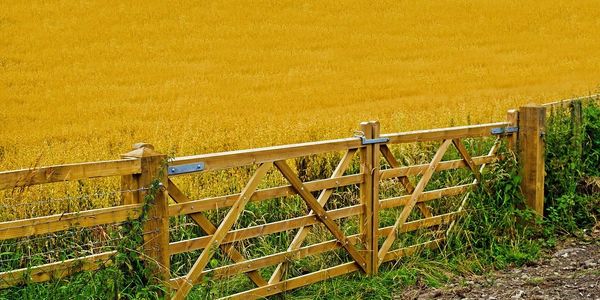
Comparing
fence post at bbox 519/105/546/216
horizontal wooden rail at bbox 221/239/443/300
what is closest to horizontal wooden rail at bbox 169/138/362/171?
horizontal wooden rail at bbox 221/239/443/300

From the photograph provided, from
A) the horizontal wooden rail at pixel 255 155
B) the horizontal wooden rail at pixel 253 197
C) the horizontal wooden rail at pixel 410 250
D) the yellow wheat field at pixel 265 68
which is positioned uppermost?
the yellow wheat field at pixel 265 68

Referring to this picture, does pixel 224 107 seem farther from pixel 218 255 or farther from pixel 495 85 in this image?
pixel 218 255

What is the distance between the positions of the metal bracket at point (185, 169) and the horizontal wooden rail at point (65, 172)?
0.29m

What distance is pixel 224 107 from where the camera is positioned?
1981 cm

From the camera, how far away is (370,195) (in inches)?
300

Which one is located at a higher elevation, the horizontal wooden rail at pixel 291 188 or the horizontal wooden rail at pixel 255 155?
the horizontal wooden rail at pixel 255 155

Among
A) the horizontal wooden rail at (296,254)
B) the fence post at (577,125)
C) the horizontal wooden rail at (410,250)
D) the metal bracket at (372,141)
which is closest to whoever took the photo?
the horizontal wooden rail at (296,254)

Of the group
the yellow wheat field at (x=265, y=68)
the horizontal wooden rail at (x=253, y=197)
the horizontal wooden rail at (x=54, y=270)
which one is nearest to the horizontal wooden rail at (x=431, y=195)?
the horizontal wooden rail at (x=253, y=197)

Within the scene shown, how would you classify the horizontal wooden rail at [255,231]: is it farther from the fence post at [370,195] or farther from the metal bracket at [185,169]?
the metal bracket at [185,169]

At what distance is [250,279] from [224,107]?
13039mm

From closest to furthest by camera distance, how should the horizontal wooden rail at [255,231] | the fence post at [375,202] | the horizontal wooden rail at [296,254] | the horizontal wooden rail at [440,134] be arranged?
the horizontal wooden rail at [255,231]
the horizontal wooden rail at [296,254]
the fence post at [375,202]
the horizontal wooden rail at [440,134]

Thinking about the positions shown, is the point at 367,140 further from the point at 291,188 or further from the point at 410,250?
the point at 410,250

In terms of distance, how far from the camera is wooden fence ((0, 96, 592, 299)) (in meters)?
5.55

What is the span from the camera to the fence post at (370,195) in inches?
297
